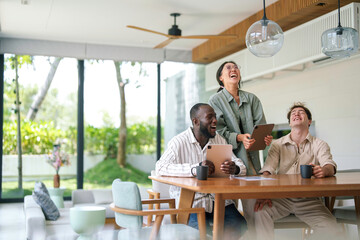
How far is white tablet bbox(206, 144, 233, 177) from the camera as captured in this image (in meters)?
2.82

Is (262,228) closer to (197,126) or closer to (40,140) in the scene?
(197,126)

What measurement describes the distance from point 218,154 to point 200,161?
0.97 ft

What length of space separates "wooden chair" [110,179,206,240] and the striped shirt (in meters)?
0.33

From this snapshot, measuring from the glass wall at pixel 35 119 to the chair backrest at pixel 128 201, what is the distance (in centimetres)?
531

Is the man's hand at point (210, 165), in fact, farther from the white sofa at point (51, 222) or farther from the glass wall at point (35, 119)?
the glass wall at point (35, 119)

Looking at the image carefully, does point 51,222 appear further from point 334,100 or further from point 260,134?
point 334,100

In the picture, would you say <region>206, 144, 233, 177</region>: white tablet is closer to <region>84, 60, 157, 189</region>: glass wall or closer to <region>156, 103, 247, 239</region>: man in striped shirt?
<region>156, 103, 247, 239</region>: man in striped shirt

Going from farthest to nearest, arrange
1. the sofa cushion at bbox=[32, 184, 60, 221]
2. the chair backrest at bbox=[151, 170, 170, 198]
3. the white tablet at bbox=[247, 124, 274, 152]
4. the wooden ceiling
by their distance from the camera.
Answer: the wooden ceiling
the chair backrest at bbox=[151, 170, 170, 198]
the sofa cushion at bbox=[32, 184, 60, 221]
the white tablet at bbox=[247, 124, 274, 152]

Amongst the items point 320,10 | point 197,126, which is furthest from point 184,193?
point 320,10

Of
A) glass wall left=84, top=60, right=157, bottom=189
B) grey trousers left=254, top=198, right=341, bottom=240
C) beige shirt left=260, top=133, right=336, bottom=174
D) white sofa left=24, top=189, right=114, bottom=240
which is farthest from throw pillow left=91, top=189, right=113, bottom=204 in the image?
grey trousers left=254, top=198, right=341, bottom=240

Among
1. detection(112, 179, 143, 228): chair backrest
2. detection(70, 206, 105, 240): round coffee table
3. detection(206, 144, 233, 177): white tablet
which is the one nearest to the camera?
detection(112, 179, 143, 228): chair backrest

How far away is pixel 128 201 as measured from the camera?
2.69m

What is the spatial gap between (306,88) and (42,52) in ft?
14.3

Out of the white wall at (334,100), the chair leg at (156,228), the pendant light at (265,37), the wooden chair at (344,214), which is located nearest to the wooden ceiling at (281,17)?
the white wall at (334,100)
